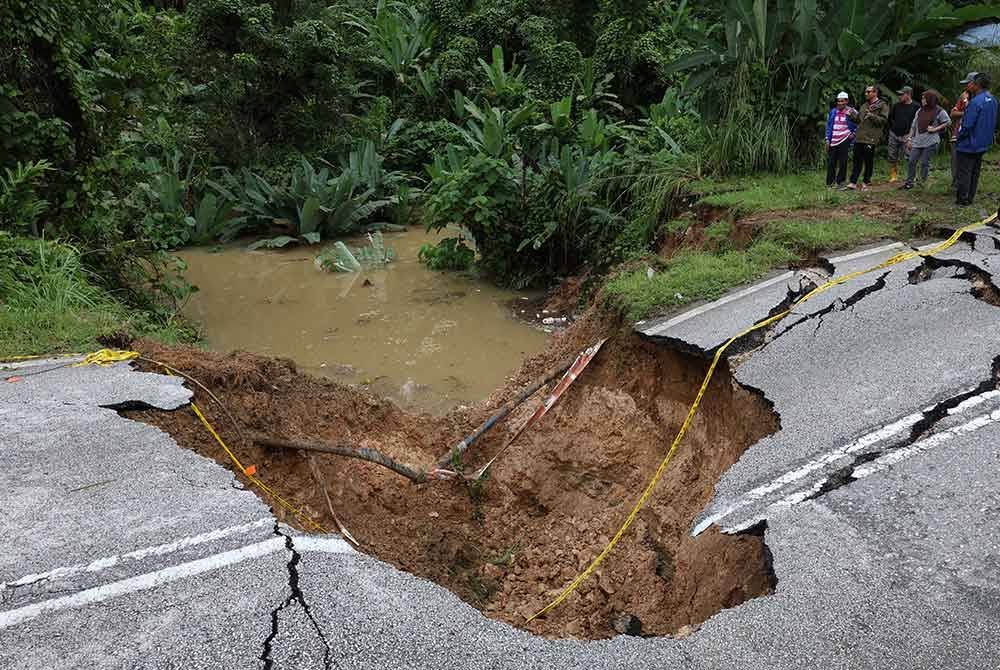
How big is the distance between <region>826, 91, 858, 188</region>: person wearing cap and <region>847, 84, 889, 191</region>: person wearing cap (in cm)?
10

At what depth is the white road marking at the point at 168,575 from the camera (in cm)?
278

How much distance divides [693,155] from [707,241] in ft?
11.0

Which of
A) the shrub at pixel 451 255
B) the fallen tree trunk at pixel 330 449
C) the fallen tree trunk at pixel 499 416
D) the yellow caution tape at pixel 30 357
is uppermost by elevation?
the yellow caution tape at pixel 30 357

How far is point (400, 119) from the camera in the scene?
18.7 m

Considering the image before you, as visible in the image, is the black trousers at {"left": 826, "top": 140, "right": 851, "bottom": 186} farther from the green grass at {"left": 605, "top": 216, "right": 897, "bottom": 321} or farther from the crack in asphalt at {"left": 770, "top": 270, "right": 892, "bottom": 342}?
the crack in asphalt at {"left": 770, "top": 270, "right": 892, "bottom": 342}

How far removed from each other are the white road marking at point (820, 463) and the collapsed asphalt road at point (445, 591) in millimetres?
12

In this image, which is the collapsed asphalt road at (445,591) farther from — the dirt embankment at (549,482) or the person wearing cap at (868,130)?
the person wearing cap at (868,130)

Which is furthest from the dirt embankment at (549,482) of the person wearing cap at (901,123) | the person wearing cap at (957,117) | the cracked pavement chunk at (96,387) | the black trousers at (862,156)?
the person wearing cap at (901,123)

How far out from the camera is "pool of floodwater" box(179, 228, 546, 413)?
8.56 m

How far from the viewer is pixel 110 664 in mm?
2529

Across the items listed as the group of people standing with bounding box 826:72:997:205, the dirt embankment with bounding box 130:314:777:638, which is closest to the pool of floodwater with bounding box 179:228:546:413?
the dirt embankment with bounding box 130:314:777:638

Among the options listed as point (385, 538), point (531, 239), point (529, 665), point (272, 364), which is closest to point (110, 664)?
point (529, 665)

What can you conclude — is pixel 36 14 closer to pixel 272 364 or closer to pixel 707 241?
pixel 272 364

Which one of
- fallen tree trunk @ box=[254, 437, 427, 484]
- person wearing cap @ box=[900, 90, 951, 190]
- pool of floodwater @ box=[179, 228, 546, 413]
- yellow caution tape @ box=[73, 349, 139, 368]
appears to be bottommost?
pool of floodwater @ box=[179, 228, 546, 413]
